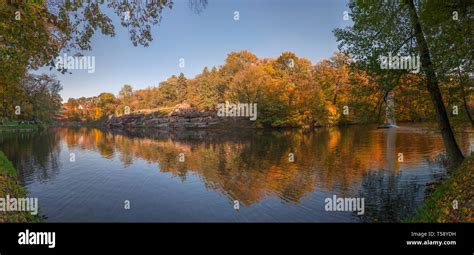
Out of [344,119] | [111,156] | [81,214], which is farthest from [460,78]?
[344,119]

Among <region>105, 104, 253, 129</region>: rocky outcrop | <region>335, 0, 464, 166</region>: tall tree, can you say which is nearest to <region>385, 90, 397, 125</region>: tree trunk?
<region>335, 0, 464, 166</region>: tall tree

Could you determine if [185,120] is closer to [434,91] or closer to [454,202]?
[434,91]

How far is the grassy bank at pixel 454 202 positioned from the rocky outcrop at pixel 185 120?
2185 inches

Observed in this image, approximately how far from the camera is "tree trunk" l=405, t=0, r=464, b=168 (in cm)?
1378

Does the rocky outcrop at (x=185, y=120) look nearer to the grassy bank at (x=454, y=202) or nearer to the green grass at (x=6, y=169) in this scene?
the green grass at (x=6, y=169)

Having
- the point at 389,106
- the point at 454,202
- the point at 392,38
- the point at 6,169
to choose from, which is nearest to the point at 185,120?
the point at 6,169

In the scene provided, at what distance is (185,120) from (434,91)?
2846 inches

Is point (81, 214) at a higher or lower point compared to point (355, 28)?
lower

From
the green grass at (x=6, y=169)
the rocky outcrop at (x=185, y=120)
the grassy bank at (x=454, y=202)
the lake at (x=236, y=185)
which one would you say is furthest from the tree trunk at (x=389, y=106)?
the rocky outcrop at (x=185, y=120)

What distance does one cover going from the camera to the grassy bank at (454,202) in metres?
7.78

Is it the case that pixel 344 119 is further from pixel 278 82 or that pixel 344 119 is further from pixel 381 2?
pixel 381 2

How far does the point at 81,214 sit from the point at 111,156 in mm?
18925

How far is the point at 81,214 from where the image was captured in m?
13.1
